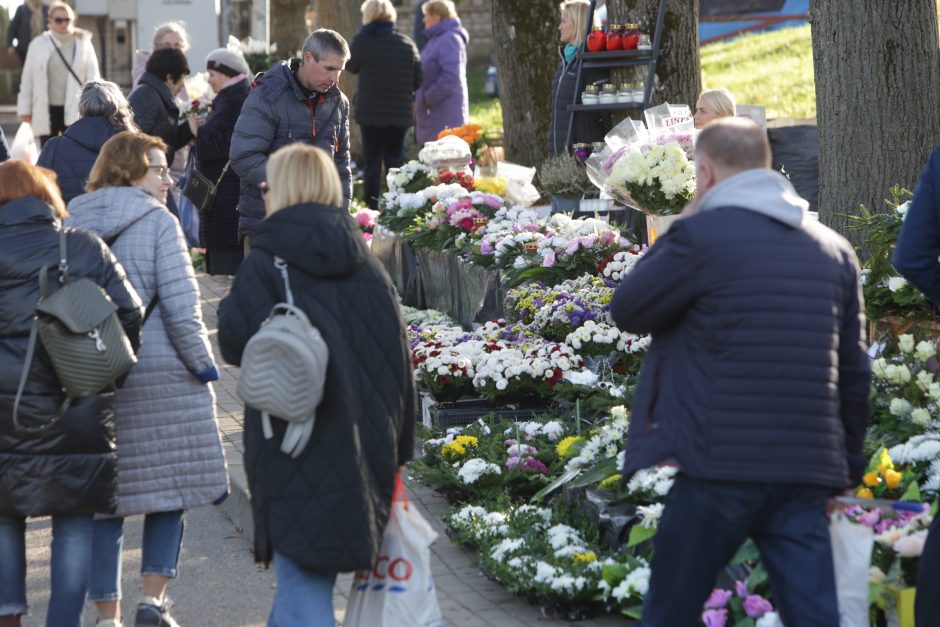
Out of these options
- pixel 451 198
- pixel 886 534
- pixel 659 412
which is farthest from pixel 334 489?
pixel 451 198

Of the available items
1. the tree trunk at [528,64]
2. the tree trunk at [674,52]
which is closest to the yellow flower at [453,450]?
the tree trunk at [674,52]

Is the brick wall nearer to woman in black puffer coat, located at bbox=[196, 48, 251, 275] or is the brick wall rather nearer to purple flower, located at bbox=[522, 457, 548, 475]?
woman in black puffer coat, located at bbox=[196, 48, 251, 275]

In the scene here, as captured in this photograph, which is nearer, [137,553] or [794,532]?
[794,532]

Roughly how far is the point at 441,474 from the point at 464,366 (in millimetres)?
865

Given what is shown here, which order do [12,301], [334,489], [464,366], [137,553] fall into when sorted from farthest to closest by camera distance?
[464,366] → [137,553] → [12,301] → [334,489]

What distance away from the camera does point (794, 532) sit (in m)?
3.67

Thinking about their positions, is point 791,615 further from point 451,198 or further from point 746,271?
point 451,198

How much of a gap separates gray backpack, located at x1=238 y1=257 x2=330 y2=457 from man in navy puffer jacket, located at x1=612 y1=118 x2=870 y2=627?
2.64 feet

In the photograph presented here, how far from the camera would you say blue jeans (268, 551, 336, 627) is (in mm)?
4055

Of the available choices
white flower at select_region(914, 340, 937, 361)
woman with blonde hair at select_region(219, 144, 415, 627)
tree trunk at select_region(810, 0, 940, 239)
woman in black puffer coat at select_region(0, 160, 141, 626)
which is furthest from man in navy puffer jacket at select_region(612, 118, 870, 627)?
tree trunk at select_region(810, 0, 940, 239)

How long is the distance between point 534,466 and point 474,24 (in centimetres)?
3443

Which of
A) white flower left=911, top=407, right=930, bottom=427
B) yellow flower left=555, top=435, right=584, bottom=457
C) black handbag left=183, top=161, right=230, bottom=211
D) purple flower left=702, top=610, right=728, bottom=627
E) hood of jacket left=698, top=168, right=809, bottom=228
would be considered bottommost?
purple flower left=702, top=610, right=728, bottom=627

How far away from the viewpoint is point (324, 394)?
4.02 m

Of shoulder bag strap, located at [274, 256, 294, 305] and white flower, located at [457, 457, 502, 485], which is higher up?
shoulder bag strap, located at [274, 256, 294, 305]
